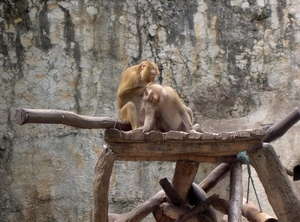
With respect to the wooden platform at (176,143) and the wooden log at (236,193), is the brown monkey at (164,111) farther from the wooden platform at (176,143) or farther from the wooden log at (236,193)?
the wooden log at (236,193)

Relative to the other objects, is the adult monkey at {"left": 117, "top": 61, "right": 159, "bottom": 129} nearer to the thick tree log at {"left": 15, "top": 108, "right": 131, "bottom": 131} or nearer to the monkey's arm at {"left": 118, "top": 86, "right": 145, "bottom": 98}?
→ the monkey's arm at {"left": 118, "top": 86, "right": 145, "bottom": 98}

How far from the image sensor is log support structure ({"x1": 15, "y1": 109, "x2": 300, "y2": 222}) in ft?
14.2

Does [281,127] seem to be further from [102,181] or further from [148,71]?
[102,181]

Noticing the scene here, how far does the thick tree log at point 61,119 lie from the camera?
380cm

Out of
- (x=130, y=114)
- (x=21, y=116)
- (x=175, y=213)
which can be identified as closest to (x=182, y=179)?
(x=175, y=213)

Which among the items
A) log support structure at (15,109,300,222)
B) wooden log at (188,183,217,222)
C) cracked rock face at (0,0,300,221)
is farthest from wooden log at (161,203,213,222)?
cracked rock face at (0,0,300,221)

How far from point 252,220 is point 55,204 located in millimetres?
2877

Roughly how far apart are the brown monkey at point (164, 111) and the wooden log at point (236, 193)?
629mm

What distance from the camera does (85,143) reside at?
7621 mm

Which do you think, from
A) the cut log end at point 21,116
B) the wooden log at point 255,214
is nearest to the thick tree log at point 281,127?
the wooden log at point 255,214

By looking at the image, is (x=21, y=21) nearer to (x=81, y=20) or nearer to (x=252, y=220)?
(x=81, y=20)

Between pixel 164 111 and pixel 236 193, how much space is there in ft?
3.12

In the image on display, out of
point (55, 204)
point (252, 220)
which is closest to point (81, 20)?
point (55, 204)

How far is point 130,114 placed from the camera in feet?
16.1
